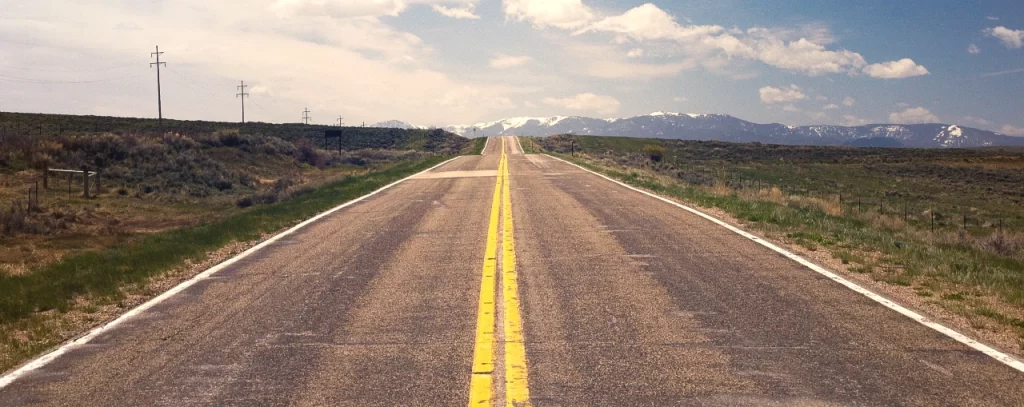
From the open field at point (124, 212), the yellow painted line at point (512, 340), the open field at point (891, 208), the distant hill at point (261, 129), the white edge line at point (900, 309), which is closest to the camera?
the yellow painted line at point (512, 340)

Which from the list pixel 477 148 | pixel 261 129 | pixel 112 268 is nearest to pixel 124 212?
pixel 112 268

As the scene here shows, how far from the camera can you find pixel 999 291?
776 centimetres

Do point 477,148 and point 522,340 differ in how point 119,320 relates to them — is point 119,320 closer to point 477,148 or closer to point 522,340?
point 522,340

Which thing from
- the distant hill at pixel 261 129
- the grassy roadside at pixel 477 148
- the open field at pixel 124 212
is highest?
the distant hill at pixel 261 129

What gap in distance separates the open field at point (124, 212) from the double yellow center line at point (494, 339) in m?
3.77

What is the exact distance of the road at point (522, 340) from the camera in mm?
4777

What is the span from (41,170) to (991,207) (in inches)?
1795

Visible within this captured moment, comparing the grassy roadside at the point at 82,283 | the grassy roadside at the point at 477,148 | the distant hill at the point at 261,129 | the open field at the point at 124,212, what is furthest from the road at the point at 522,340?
the grassy roadside at the point at 477,148

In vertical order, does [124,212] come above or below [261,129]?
below

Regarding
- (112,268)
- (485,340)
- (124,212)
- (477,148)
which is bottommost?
(124,212)

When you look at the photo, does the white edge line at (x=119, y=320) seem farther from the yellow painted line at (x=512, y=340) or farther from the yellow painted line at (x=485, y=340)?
the yellow painted line at (x=512, y=340)

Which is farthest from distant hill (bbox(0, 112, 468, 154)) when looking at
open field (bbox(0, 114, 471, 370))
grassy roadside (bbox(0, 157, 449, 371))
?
grassy roadside (bbox(0, 157, 449, 371))

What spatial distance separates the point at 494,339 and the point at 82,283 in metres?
6.01

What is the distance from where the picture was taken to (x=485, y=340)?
5.90m
